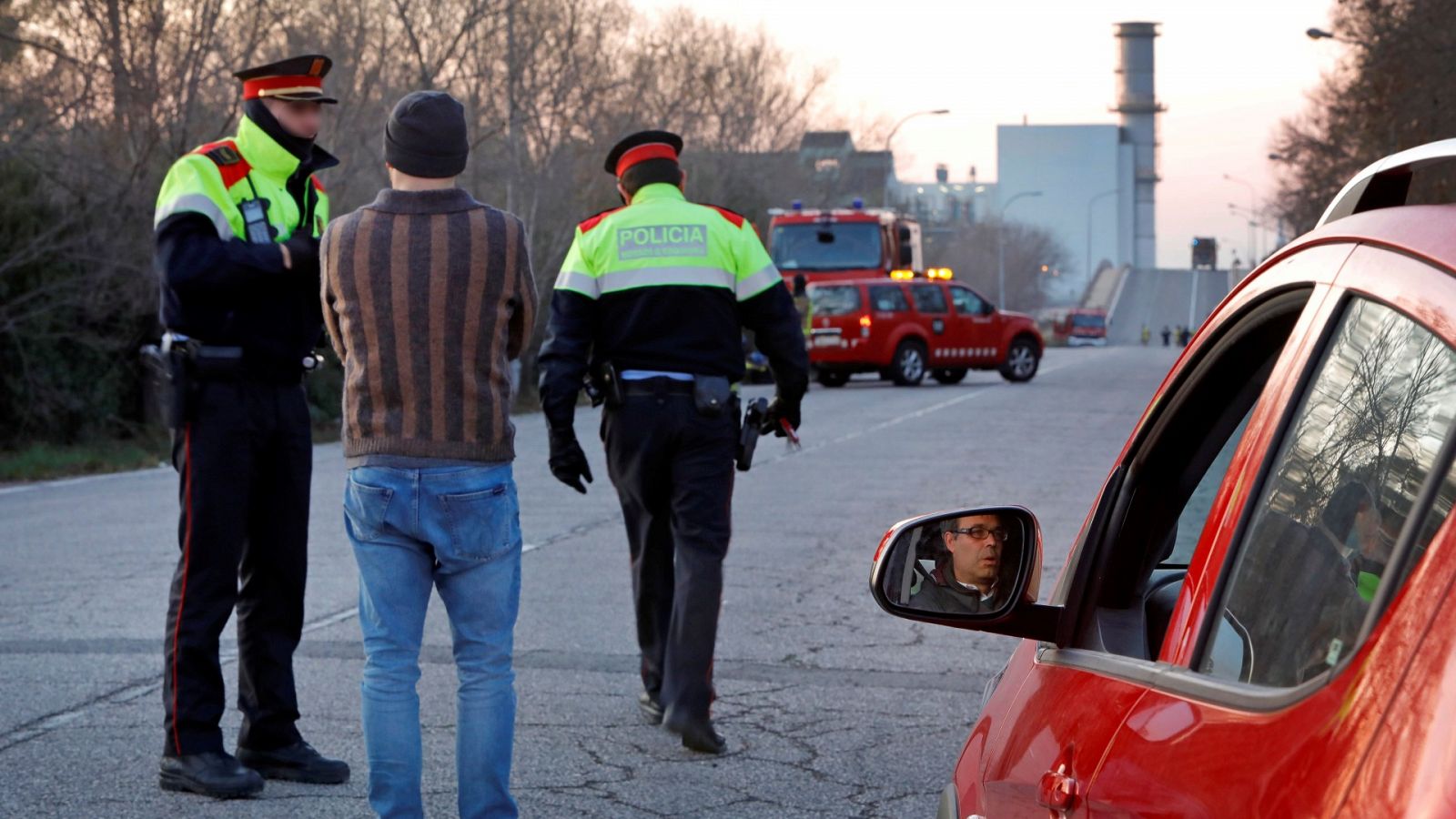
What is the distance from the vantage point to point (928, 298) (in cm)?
3148

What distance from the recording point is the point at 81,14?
825 inches

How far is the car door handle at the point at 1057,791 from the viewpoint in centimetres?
211

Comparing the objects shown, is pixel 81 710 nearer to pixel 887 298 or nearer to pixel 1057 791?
pixel 1057 791

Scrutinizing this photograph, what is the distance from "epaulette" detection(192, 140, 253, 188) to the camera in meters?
5.19

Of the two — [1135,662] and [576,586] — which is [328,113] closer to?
[576,586]

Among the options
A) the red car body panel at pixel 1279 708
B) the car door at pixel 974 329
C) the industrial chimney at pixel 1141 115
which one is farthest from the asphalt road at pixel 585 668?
the industrial chimney at pixel 1141 115

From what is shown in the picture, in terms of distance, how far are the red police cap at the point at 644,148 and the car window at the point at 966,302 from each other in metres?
26.0

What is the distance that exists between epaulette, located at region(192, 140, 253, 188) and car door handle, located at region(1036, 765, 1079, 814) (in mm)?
3605

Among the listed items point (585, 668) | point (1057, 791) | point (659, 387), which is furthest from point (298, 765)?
point (1057, 791)

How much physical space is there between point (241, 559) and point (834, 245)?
2933cm

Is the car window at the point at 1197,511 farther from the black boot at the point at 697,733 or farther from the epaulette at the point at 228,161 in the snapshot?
the epaulette at the point at 228,161

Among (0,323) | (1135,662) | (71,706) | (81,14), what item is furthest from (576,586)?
(81,14)

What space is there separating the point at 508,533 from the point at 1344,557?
2786 mm

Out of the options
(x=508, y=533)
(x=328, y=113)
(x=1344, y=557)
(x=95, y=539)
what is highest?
(x=328, y=113)
